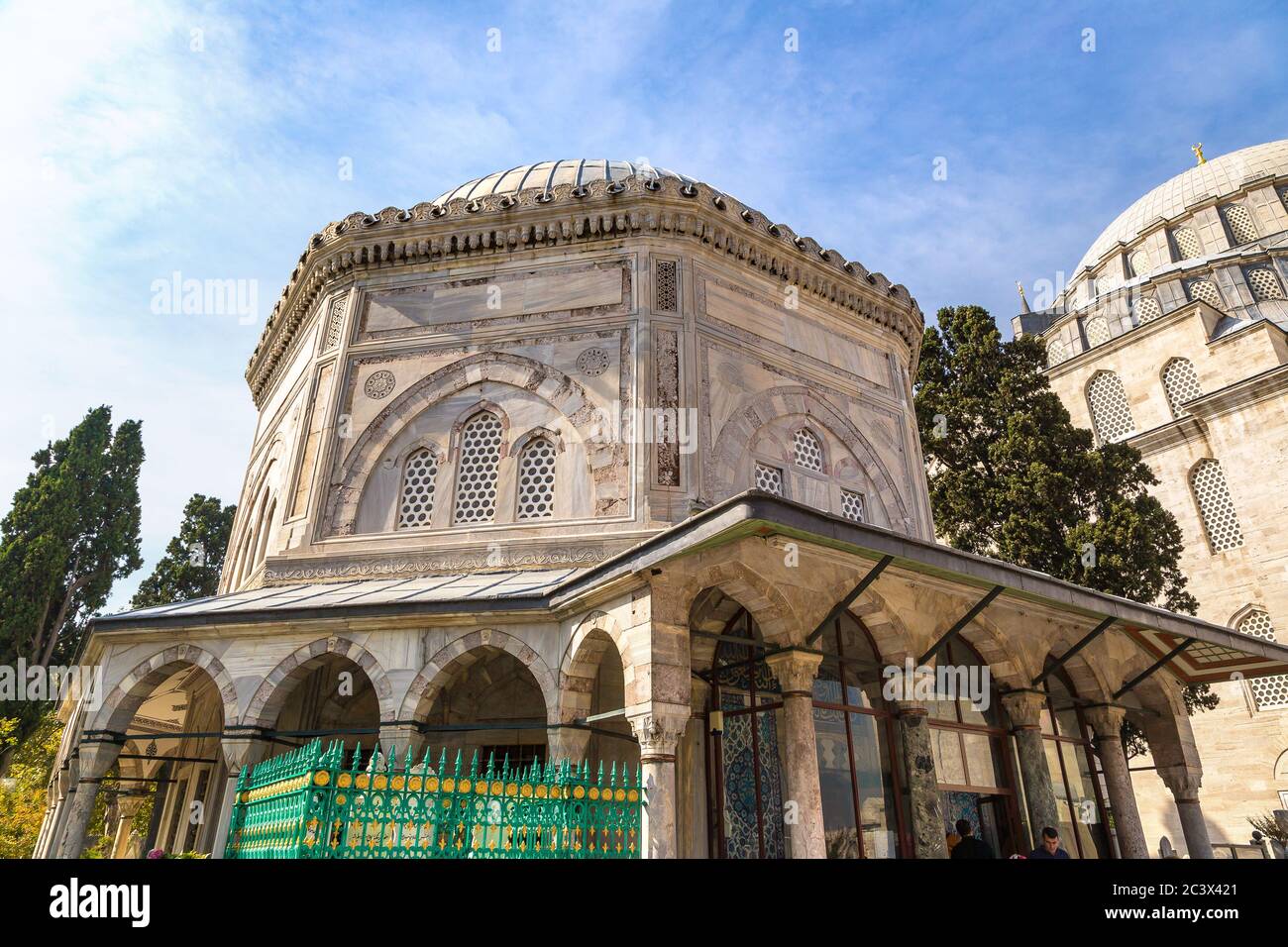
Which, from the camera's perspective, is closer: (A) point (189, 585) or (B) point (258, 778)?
(B) point (258, 778)

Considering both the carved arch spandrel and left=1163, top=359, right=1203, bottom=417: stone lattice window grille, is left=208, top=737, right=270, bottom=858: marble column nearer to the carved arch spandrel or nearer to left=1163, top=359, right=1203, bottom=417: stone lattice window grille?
the carved arch spandrel

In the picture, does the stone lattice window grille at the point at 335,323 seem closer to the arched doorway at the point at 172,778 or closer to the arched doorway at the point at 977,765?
the arched doorway at the point at 172,778

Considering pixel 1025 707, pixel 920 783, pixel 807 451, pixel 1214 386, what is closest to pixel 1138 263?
pixel 1214 386

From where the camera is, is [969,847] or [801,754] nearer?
[969,847]

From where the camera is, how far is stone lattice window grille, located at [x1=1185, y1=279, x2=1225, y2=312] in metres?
28.2

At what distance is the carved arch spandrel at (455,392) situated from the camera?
1093 centimetres

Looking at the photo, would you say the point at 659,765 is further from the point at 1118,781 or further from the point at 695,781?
the point at 1118,781

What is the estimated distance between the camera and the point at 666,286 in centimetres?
1186

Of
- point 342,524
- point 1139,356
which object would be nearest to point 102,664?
point 342,524

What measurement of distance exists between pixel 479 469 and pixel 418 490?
94cm

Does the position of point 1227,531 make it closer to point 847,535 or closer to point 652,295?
point 652,295

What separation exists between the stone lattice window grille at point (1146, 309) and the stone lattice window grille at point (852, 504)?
22.1 m
